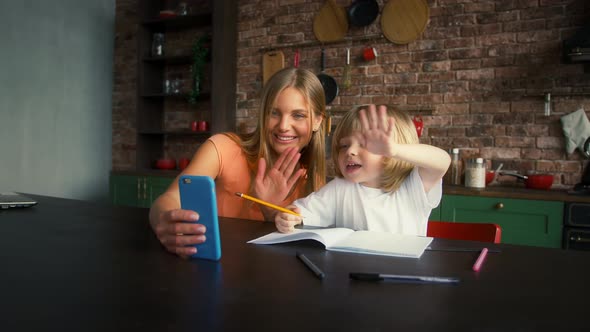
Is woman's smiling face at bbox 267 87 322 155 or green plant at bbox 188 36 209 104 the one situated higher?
green plant at bbox 188 36 209 104

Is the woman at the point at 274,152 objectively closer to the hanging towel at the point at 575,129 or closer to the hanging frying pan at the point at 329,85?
the hanging frying pan at the point at 329,85

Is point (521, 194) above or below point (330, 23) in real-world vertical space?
below

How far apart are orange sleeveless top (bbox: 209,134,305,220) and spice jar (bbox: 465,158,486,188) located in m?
1.64

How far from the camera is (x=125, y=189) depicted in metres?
3.97

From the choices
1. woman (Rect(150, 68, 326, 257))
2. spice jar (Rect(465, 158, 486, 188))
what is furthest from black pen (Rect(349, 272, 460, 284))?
spice jar (Rect(465, 158, 486, 188))

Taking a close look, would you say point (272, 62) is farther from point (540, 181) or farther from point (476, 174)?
point (540, 181)

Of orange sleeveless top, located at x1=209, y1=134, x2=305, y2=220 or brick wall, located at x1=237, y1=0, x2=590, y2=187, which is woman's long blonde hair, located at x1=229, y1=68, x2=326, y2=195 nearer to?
orange sleeveless top, located at x1=209, y1=134, x2=305, y2=220

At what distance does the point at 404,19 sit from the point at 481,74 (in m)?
0.71

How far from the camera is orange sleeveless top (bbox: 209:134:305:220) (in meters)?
1.64

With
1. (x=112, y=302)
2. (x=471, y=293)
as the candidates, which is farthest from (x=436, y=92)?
(x=112, y=302)

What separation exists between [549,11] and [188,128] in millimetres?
3132

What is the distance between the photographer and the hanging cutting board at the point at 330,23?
350 centimetres

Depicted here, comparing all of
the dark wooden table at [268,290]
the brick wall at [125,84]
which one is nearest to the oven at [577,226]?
the dark wooden table at [268,290]

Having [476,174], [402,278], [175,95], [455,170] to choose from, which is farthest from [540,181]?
[175,95]
